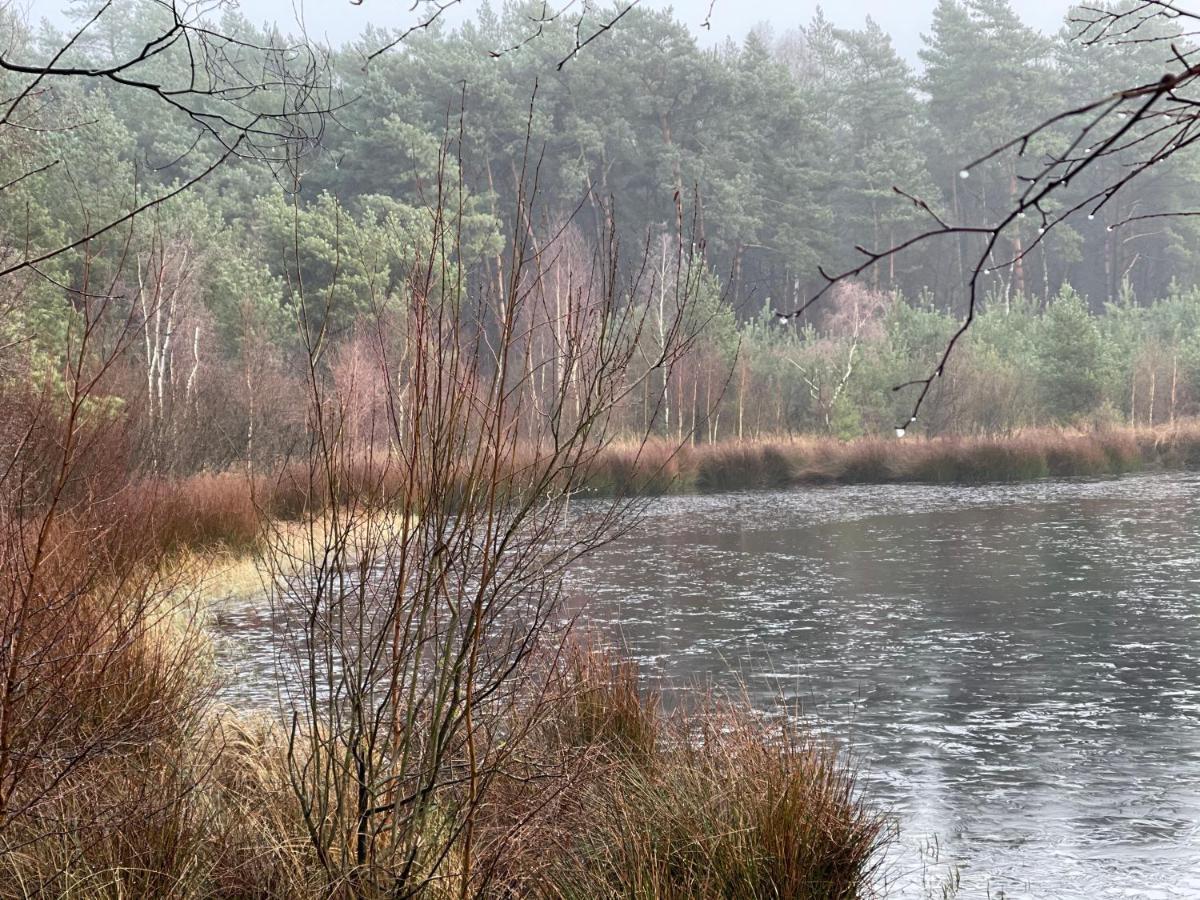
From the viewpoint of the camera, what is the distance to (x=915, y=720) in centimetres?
725

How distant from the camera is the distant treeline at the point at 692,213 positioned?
76.8 feet

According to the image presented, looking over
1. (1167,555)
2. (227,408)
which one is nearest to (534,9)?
(227,408)

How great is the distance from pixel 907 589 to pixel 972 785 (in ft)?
21.3

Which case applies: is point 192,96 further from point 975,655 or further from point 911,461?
point 975,655

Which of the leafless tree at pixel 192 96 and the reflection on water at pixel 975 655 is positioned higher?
the leafless tree at pixel 192 96

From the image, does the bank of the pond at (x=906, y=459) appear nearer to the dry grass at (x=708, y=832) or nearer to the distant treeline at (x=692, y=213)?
the distant treeline at (x=692, y=213)

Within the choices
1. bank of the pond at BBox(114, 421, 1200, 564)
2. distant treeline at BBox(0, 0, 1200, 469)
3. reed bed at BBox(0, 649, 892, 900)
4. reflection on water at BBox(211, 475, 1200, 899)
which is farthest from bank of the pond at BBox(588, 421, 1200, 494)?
reed bed at BBox(0, 649, 892, 900)

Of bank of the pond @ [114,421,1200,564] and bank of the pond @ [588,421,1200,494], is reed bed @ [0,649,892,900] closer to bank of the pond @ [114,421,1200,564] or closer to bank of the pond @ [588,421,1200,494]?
bank of the pond @ [114,421,1200,564]

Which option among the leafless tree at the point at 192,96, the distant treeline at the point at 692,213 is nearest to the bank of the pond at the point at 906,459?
the distant treeline at the point at 692,213

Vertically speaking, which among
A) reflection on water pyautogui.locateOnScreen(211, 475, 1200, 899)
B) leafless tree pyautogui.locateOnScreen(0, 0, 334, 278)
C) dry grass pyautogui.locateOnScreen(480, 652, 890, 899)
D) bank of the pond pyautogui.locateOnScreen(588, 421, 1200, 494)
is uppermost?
leafless tree pyautogui.locateOnScreen(0, 0, 334, 278)

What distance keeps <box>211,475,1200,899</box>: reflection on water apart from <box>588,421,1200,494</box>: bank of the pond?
5.92 metres

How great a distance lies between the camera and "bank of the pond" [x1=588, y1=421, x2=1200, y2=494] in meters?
25.0

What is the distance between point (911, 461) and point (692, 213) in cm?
733

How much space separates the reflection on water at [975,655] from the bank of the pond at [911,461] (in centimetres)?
592
